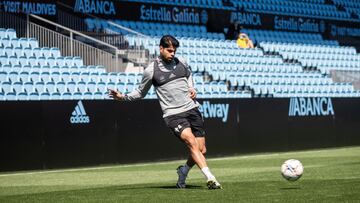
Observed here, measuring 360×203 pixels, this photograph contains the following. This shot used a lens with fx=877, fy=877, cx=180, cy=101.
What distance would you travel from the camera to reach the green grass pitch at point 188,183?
1106 centimetres

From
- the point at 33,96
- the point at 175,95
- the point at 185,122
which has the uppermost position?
the point at 175,95

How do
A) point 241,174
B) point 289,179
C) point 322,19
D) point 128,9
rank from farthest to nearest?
point 322,19 → point 128,9 → point 241,174 → point 289,179

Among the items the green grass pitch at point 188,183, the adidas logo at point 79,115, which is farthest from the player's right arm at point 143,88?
the adidas logo at point 79,115

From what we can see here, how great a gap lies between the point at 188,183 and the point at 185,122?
66.0 inches

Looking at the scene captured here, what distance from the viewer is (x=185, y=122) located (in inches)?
489

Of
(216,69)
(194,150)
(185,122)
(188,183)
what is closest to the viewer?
(194,150)

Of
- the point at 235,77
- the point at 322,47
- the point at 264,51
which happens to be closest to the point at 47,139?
the point at 235,77

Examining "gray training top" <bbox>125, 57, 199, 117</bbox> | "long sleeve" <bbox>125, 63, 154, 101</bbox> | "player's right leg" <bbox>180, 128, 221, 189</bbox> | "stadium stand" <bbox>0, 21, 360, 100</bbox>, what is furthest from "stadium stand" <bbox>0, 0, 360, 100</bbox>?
"player's right leg" <bbox>180, 128, 221, 189</bbox>

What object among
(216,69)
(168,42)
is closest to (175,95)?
(168,42)

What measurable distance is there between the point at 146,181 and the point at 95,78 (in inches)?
345

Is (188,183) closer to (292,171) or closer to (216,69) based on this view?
(292,171)

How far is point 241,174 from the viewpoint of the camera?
51.9ft

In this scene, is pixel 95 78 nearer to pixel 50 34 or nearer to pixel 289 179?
pixel 50 34

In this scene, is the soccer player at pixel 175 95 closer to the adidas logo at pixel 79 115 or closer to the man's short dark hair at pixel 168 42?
the man's short dark hair at pixel 168 42
